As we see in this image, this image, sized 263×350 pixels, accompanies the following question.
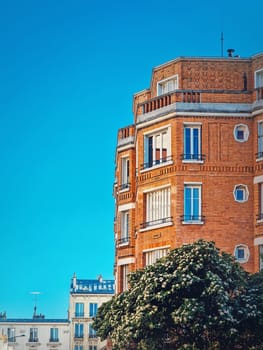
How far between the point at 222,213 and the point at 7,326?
293ft

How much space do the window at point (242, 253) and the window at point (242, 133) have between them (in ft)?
17.1

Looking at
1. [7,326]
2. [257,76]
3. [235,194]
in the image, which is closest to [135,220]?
[235,194]

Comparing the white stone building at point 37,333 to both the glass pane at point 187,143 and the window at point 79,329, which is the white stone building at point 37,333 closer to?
the window at point 79,329

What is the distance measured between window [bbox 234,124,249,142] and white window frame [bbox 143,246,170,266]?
6.38 m

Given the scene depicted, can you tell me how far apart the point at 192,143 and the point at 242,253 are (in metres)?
5.90

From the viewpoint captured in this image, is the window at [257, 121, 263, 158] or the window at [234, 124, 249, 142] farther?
the window at [234, 124, 249, 142]

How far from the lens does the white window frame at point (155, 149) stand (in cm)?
4516

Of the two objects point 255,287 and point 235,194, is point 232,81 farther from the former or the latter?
point 255,287

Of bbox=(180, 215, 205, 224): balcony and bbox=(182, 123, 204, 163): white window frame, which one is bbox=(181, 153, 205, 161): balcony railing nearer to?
bbox=(182, 123, 204, 163): white window frame

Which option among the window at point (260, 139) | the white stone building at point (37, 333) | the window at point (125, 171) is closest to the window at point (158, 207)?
the window at point (125, 171)

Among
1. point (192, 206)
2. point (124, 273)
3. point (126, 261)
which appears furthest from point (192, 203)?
point (124, 273)

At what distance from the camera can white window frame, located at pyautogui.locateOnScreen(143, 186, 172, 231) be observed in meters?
44.7

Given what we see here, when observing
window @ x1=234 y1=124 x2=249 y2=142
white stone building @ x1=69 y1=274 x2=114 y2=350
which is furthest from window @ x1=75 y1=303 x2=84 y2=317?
window @ x1=234 y1=124 x2=249 y2=142

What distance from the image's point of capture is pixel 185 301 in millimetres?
34000
